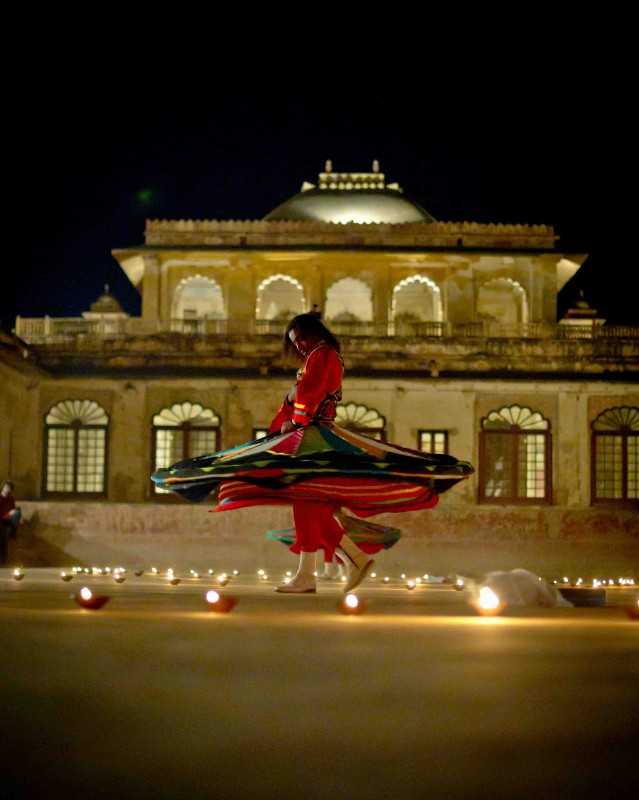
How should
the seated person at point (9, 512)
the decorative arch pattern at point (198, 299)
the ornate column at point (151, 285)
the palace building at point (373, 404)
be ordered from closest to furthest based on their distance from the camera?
the seated person at point (9, 512) → the palace building at point (373, 404) → the ornate column at point (151, 285) → the decorative arch pattern at point (198, 299)

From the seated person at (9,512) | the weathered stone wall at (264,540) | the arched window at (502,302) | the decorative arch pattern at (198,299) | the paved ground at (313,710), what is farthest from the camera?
the arched window at (502,302)

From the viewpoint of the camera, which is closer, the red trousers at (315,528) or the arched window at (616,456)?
the red trousers at (315,528)

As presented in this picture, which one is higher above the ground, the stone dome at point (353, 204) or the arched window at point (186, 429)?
the stone dome at point (353, 204)

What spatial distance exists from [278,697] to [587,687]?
3.21 ft

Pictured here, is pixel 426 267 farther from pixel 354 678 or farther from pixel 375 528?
pixel 354 678

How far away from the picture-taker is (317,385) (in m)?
7.72

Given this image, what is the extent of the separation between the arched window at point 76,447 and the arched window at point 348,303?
9.69m

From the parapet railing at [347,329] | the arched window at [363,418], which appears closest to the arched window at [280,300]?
the parapet railing at [347,329]

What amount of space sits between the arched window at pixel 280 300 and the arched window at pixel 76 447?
320 inches

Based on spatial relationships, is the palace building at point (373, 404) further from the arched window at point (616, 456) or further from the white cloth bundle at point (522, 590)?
the white cloth bundle at point (522, 590)

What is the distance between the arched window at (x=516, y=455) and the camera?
28547mm

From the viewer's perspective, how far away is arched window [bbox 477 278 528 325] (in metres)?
34.8

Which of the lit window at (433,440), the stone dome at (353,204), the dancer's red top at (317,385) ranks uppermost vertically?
the stone dome at (353,204)

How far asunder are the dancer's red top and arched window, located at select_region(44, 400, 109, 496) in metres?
21.4
